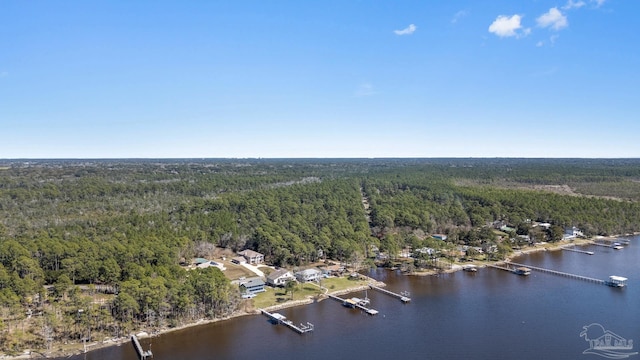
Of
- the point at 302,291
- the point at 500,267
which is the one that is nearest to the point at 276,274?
the point at 302,291

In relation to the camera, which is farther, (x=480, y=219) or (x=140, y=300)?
(x=480, y=219)

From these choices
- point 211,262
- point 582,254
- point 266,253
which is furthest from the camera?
point 582,254

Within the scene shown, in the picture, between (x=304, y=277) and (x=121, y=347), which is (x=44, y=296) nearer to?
(x=121, y=347)

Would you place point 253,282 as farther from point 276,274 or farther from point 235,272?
point 235,272

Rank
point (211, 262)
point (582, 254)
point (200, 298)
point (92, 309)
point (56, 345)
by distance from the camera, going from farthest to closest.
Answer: point (582, 254), point (211, 262), point (200, 298), point (92, 309), point (56, 345)

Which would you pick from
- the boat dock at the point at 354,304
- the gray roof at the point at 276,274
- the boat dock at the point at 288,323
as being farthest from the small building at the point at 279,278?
the boat dock at the point at 288,323

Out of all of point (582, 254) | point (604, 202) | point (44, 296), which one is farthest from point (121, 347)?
point (604, 202)

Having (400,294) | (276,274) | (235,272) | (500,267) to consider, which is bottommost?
Answer: (400,294)

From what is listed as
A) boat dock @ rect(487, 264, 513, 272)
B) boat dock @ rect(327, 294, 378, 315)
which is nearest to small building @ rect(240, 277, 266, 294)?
boat dock @ rect(327, 294, 378, 315)
